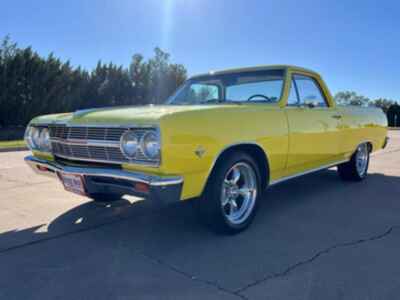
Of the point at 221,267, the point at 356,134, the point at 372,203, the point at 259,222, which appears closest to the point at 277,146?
the point at 259,222

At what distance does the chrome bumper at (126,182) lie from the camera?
2.69m

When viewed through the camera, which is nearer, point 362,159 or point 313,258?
point 313,258

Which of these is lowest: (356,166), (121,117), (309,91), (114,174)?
(356,166)

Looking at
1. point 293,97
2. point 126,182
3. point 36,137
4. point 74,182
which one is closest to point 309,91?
point 293,97

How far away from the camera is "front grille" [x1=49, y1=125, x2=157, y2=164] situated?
2.96m

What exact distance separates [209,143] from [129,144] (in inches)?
26.7

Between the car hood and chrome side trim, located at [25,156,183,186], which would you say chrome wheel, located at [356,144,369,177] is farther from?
chrome side trim, located at [25,156,183,186]

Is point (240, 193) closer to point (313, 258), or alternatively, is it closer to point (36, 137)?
point (313, 258)

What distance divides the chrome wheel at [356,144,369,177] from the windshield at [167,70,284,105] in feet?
8.82

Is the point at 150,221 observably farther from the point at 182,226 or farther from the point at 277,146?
the point at 277,146

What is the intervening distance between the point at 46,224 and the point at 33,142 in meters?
0.95

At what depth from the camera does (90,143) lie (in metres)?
3.15

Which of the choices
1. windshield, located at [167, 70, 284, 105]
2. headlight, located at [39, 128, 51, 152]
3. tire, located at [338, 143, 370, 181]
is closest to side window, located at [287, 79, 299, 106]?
windshield, located at [167, 70, 284, 105]

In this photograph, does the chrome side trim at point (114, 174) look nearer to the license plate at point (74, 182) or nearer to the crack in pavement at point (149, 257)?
the license plate at point (74, 182)
